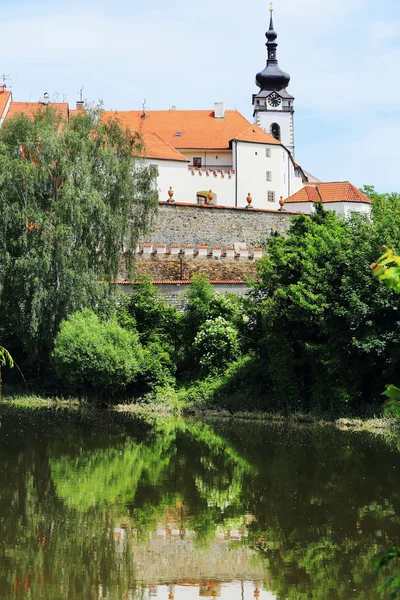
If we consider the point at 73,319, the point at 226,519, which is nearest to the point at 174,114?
the point at 73,319

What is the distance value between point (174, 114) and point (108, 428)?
4273 cm

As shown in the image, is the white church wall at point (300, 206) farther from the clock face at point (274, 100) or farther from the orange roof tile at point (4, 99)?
the clock face at point (274, 100)

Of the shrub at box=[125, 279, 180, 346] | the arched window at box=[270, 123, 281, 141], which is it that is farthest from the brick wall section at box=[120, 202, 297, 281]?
the arched window at box=[270, 123, 281, 141]

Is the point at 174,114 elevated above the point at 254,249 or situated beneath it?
elevated above

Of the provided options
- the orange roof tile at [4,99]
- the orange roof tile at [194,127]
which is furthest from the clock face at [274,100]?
the orange roof tile at [4,99]

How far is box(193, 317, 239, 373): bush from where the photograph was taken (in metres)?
32.2

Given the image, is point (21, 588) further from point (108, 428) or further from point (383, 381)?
point (383, 381)

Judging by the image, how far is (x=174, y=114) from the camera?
65625mm

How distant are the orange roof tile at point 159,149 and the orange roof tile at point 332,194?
6.70m

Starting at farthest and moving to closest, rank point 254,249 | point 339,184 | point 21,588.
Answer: point 339,184, point 254,249, point 21,588

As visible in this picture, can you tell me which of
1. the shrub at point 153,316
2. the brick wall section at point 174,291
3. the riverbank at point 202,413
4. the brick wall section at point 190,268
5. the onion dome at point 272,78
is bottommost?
the riverbank at point 202,413

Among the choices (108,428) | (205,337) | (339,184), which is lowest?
(108,428)

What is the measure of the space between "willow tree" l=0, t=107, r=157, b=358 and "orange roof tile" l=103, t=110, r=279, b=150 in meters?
26.6

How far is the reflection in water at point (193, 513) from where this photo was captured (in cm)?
1168
